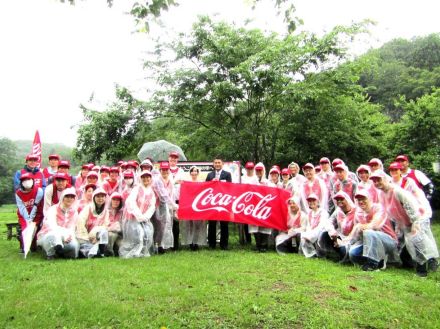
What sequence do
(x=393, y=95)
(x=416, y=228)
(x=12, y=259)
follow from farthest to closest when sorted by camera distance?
(x=393, y=95)
(x=12, y=259)
(x=416, y=228)

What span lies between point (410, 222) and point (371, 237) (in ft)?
2.16

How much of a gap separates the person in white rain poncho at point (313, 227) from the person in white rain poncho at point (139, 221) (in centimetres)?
305

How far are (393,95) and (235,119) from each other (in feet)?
92.4

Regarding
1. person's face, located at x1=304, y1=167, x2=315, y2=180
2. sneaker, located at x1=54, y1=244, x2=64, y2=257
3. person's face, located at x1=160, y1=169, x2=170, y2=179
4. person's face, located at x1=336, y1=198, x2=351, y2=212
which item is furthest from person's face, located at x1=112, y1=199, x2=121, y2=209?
person's face, located at x1=336, y1=198, x2=351, y2=212

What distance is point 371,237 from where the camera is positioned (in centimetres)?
673

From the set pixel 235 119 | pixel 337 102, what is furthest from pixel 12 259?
pixel 337 102

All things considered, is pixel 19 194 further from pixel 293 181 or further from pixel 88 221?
pixel 293 181

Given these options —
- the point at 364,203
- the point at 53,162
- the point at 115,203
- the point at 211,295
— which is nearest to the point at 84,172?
the point at 53,162

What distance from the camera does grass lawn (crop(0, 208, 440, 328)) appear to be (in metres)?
4.38

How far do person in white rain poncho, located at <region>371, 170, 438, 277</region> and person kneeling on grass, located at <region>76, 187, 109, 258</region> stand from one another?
5064 millimetres

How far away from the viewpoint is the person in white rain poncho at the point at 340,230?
7.38 meters

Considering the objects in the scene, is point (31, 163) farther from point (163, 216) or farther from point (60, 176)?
point (163, 216)

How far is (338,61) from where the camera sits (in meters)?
13.4

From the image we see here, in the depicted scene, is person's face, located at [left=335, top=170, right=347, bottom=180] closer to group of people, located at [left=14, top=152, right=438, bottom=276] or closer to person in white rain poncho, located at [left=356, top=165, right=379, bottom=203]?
group of people, located at [left=14, top=152, right=438, bottom=276]
